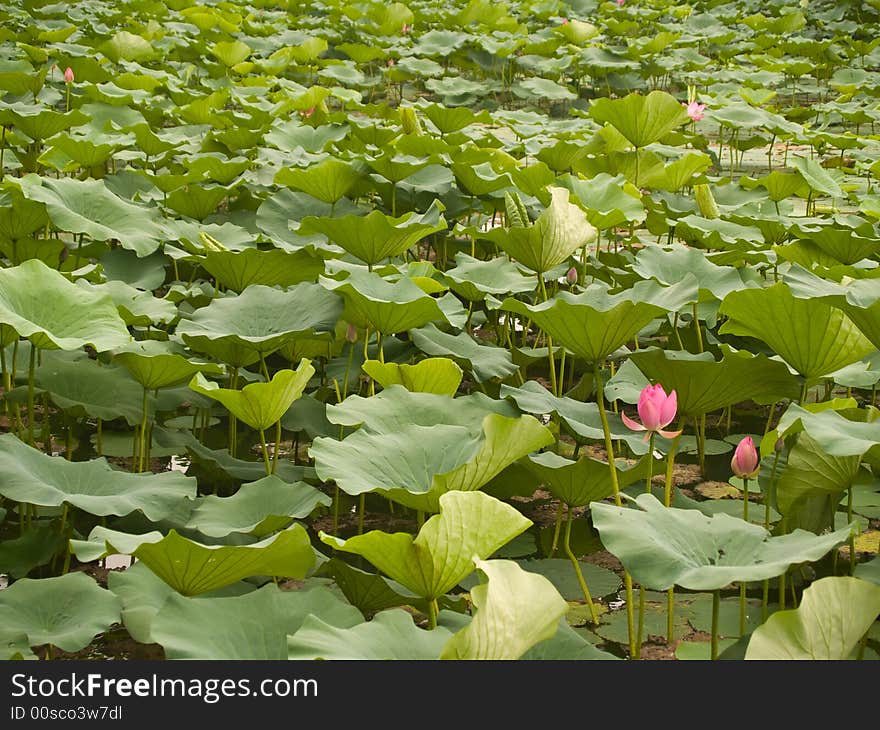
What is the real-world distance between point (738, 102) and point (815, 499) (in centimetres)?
426

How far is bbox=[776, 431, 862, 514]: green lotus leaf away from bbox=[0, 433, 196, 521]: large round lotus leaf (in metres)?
1.00

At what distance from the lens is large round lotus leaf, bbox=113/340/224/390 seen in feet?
7.28

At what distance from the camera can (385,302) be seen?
2291 mm

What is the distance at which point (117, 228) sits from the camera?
3020 millimetres

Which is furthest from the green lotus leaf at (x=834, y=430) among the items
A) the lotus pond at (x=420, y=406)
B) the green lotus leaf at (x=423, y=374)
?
the green lotus leaf at (x=423, y=374)

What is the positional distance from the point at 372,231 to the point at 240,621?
146cm

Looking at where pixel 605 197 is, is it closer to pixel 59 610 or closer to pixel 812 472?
pixel 812 472

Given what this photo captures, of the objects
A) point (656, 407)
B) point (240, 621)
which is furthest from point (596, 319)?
point (240, 621)

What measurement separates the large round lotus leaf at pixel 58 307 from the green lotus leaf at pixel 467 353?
0.68 m

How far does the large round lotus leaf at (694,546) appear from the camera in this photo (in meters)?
1.39

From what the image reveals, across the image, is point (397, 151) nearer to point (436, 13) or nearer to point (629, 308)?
point (629, 308)

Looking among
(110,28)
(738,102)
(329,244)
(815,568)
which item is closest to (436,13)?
(110,28)

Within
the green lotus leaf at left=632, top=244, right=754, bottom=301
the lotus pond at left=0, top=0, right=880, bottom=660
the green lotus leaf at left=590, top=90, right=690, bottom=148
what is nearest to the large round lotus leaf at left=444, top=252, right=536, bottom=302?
the lotus pond at left=0, top=0, right=880, bottom=660

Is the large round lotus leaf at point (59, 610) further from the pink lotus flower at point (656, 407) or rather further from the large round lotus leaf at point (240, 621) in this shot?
the pink lotus flower at point (656, 407)
